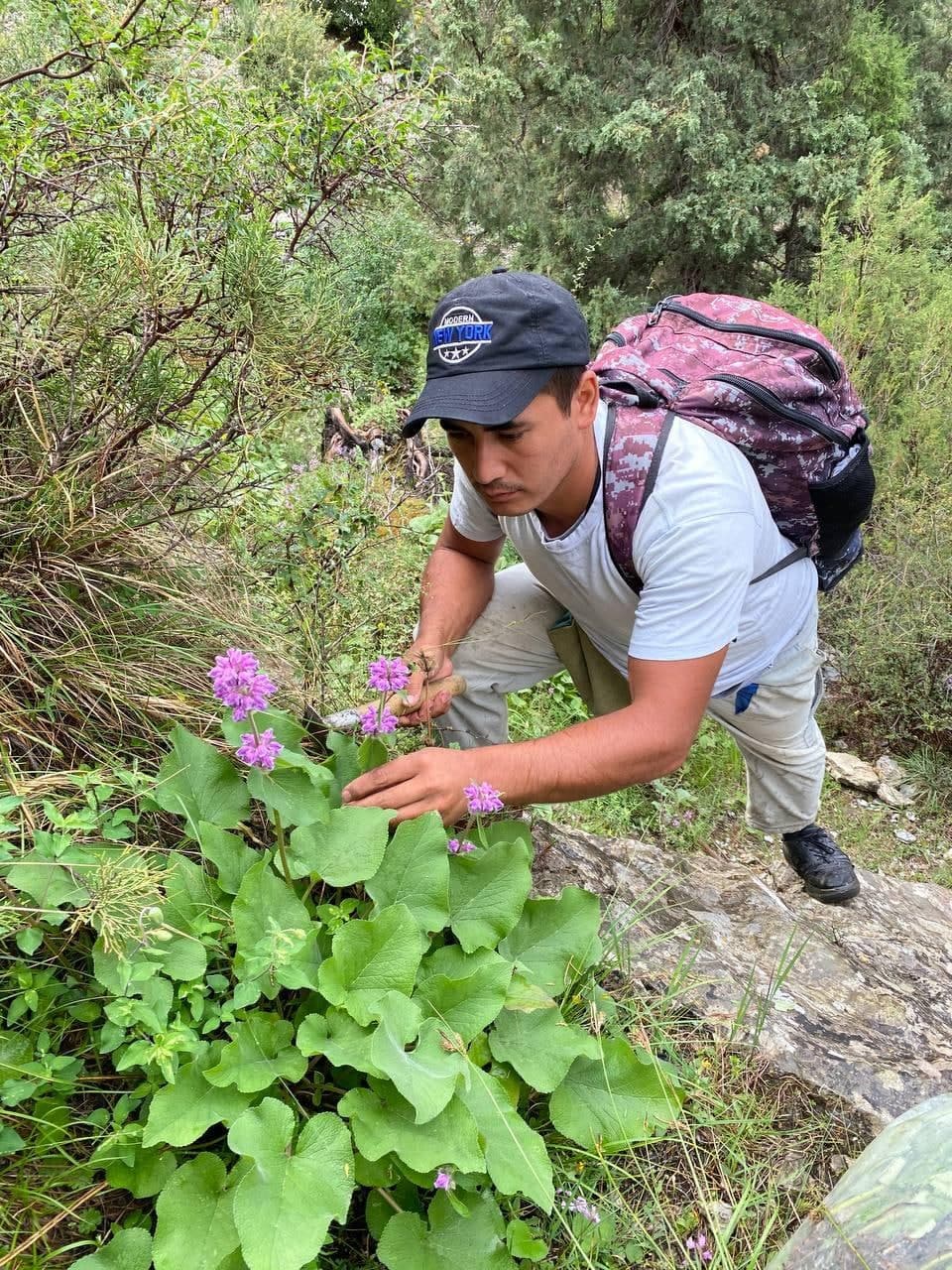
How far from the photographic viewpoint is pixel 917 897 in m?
4.12

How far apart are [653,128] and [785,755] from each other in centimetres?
742

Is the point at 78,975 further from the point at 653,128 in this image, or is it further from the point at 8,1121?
the point at 653,128

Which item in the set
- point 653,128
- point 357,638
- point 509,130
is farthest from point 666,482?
point 509,130

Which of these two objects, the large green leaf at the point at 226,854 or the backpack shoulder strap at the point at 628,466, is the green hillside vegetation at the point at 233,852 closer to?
the large green leaf at the point at 226,854

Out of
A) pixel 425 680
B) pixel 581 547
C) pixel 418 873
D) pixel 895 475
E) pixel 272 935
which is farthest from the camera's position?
pixel 895 475

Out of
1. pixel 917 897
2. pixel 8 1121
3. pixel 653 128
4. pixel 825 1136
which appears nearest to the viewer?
pixel 8 1121

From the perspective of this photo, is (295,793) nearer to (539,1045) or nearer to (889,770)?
(539,1045)

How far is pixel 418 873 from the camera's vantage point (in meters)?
1.89

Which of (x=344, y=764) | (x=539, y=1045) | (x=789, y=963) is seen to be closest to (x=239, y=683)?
(x=344, y=764)

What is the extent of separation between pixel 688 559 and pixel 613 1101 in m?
1.31

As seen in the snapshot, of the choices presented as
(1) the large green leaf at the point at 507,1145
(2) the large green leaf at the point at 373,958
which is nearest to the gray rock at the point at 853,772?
(1) the large green leaf at the point at 507,1145

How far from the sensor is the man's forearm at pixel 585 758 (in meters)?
2.09

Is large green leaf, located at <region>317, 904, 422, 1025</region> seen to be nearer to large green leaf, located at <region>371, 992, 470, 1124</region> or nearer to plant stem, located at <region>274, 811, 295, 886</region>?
large green leaf, located at <region>371, 992, 470, 1124</region>

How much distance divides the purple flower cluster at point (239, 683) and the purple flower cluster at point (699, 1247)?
1468 mm
